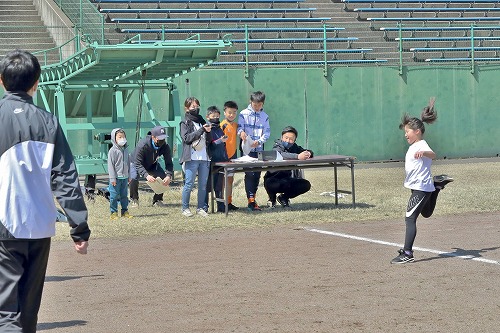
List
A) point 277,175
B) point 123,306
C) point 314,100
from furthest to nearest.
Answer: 1. point 314,100
2. point 277,175
3. point 123,306

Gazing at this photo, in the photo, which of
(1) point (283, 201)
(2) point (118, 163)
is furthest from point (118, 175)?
(1) point (283, 201)

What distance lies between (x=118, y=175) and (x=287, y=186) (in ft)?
8.86

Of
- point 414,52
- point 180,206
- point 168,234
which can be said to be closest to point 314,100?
point 414,52

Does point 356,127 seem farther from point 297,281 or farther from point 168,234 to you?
point 297,281

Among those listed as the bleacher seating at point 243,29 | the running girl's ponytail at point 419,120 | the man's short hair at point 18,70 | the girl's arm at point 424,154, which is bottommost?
the girl's arm at point 424,154

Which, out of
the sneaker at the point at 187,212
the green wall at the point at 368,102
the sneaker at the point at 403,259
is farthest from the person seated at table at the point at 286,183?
the green wall at the point at 368,102

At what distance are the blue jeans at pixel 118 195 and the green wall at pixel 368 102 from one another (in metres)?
11.4

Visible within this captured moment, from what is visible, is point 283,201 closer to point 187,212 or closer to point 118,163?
point 187,212

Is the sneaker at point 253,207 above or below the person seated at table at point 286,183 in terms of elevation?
below

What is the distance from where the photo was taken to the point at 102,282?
9938 mm

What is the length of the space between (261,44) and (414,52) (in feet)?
15.4

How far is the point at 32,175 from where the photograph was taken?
5.66m

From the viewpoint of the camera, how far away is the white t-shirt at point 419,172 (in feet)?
36.0

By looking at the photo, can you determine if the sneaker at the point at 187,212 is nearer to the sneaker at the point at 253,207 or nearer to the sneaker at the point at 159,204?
the sneaker at the point at 253,207
